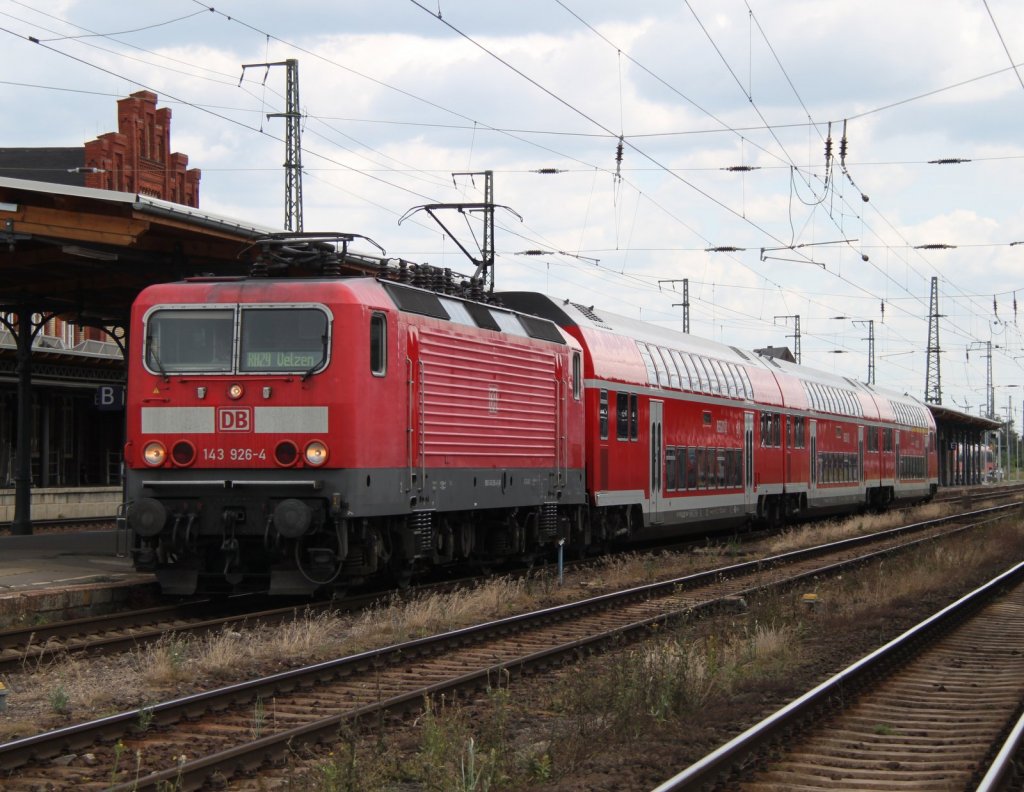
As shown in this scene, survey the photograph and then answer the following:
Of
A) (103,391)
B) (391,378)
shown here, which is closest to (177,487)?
(391,378)

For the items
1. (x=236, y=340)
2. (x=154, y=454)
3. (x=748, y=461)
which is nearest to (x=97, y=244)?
(x=236, y=340)

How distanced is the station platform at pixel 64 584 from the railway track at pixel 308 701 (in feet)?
14.0

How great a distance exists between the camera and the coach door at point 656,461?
22938 millimetres

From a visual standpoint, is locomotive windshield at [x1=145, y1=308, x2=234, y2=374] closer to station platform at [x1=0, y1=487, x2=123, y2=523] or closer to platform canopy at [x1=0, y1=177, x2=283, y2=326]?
platform canopy at [x1=0, y1=177, x2=283, y2=326]

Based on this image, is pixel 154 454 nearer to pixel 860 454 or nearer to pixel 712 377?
pixel 712 377

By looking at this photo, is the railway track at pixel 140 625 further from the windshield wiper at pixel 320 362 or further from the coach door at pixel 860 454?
the coach door at pixel 860 454

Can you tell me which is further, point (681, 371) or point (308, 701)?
point (681, 371)

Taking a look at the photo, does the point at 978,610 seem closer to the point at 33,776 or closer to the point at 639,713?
the point at 639,713

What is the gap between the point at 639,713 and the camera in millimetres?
9070

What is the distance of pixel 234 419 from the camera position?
13.9m

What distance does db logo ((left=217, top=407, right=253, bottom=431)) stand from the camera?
1391 centimetres

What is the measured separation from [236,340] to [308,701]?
5.42m

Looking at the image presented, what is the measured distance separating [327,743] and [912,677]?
553 cm

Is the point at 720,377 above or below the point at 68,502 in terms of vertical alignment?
above
